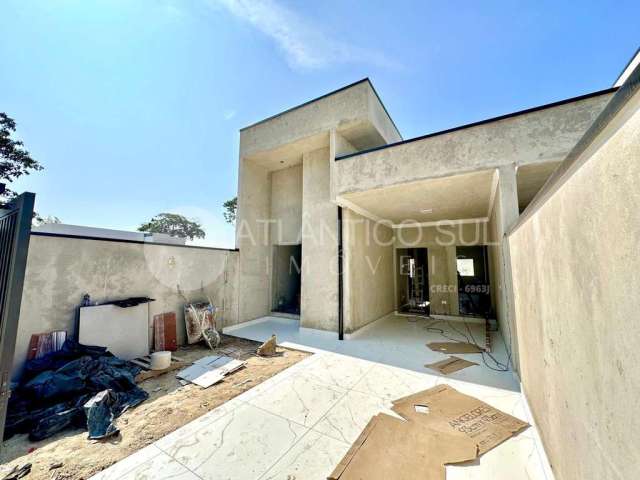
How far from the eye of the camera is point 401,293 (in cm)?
911

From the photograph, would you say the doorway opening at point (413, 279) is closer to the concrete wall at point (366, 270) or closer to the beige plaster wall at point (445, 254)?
the concrete wall at point (366, 270)

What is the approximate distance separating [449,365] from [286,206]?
605cm

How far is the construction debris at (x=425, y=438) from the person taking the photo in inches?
75.4

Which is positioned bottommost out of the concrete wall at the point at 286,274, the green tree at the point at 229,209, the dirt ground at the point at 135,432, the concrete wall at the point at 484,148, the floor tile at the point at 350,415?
the dirt ground at the point at 135,432

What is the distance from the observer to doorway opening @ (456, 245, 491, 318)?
7.44 metres

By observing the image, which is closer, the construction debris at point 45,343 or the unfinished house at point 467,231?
the unfinished house at point 467,231

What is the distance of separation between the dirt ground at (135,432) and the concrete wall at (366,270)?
95.6 inches

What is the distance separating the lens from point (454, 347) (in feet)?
16.2

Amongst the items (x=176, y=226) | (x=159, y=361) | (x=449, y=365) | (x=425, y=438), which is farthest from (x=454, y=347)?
(x=176, y=226)

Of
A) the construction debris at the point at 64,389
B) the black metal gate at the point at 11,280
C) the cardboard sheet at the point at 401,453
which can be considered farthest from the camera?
the construction debris at the point at 64,389

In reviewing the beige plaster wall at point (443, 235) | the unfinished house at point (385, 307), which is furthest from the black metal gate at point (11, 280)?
the beige plaster wall at point (443, 235)

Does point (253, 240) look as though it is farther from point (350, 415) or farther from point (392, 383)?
point (350, 415)

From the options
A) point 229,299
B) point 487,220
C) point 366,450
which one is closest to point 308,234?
point 229,299

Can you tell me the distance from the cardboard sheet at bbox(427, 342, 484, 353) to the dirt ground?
3.15 m
